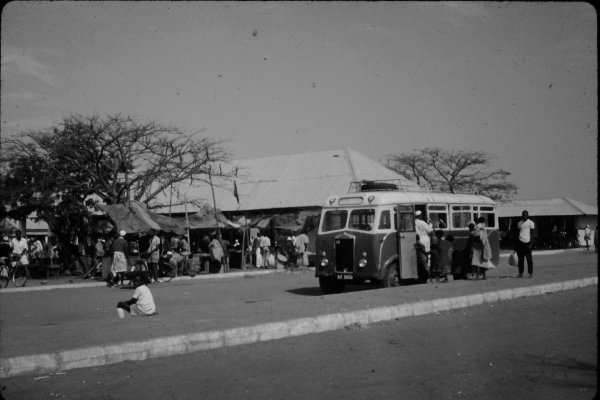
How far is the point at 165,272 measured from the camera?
23500mm

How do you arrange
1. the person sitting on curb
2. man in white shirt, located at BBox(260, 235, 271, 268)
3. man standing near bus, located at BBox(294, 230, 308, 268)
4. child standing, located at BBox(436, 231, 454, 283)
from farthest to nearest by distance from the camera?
man in white shirt, located at BBox(260, 235, 271, 268), man standing near bus, located at BBox(294, 230, 308, 268), child standing, located at BBox(436, 231, 454, 283), the person sitting on curb

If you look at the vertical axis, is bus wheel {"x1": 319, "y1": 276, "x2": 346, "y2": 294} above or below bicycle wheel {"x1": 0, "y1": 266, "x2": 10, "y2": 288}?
above

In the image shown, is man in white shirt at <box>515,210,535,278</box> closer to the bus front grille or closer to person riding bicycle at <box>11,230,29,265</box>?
the bus front grille

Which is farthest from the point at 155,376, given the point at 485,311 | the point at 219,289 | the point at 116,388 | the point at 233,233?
the point at 233,233

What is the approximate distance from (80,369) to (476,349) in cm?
484

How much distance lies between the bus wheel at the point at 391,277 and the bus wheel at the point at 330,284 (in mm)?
1196

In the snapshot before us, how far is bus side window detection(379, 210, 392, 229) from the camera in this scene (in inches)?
604

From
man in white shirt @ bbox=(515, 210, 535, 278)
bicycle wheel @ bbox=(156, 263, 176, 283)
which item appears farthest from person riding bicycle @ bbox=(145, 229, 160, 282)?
man in white shirt @ bbox=(515, 210, 535, 278)

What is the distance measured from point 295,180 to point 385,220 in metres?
27.6

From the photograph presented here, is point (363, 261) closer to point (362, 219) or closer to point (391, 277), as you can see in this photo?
point (391, 277)

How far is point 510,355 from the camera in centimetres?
749

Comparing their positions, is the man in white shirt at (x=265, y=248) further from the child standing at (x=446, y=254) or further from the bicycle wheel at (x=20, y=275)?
the child standing at (x=446, y=254)

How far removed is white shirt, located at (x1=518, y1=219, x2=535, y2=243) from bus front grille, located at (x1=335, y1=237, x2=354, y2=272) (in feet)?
14.7

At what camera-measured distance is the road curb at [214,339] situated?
717 centimetres
